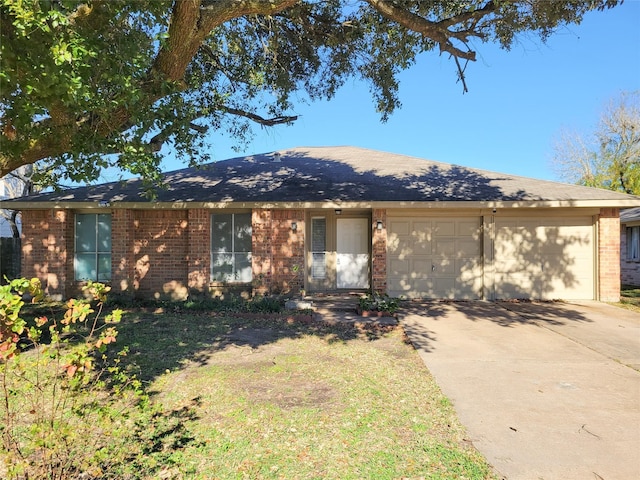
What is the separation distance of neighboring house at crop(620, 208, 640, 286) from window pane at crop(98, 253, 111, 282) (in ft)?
60.2

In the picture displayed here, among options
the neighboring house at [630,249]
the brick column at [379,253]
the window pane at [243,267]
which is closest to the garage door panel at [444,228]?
the brick column at [379,253]

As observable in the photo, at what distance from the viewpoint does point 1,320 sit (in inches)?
88.9

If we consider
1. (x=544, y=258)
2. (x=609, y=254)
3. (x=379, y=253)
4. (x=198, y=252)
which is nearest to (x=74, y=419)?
(x=198, y=252)

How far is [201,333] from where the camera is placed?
24.1 feet

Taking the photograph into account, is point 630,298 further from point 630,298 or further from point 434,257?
point 434,257

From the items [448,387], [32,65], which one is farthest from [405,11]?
[448,387]

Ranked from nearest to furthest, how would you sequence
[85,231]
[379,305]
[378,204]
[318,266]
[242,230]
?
1. [379,305]
2. [378,204]
3. [242,230]
4. [85,231]
5. [318,266]

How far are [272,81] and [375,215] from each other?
14.9ft

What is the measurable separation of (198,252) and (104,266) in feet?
9.32

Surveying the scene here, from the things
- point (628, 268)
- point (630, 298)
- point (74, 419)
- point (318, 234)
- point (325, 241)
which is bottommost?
point (630, 298)

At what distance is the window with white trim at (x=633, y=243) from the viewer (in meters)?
15.2

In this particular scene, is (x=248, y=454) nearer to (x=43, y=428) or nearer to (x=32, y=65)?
(x=43, y=428)

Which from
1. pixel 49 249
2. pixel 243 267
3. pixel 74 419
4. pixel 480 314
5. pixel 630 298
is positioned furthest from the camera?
pixel 630 298

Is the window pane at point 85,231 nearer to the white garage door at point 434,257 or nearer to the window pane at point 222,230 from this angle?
the window pane at point 222,230
